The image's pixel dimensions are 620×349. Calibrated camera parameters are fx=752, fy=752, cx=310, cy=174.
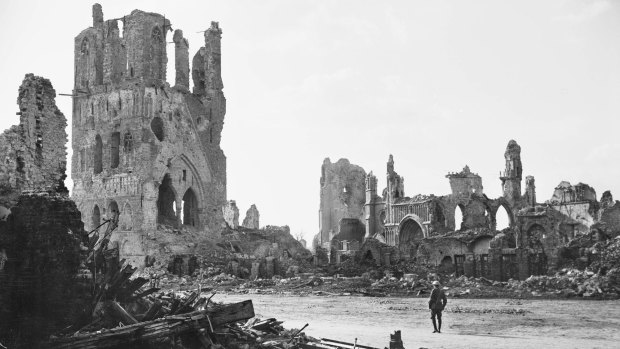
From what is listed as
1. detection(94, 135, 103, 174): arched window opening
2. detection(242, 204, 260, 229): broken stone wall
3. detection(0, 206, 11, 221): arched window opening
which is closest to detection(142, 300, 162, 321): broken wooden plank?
detection(0, 206, 11, 221): arched window opening

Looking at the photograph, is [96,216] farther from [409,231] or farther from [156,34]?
[409,231]

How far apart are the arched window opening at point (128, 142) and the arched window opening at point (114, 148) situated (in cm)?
124

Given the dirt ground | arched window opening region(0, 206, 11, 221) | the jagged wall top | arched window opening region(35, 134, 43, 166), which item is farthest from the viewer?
the jagged wall top

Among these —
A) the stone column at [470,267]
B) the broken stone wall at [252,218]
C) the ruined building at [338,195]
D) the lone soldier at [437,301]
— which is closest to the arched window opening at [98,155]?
the broken stone wall at [252,218]

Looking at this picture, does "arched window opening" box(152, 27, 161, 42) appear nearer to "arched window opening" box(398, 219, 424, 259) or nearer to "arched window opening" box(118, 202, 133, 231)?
"arched window opening" box(118, 202, 133, 231)

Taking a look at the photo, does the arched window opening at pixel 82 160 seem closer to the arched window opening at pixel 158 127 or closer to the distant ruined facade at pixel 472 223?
the arched window opening at pixel 158 127

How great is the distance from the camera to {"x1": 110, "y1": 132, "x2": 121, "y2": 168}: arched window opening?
4844 centimetres

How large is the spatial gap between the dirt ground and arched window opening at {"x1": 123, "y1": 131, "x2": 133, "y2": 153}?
68.6 ft

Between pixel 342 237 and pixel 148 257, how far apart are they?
33.3 m

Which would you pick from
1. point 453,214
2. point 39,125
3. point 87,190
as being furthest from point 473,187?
point 39,125

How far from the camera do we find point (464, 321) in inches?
756

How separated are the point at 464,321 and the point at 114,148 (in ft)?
113

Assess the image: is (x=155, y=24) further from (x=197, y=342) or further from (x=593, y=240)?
(x=197, y=342)

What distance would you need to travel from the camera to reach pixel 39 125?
14.5 m
